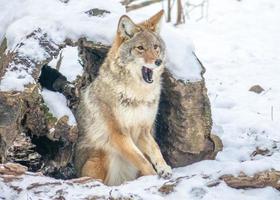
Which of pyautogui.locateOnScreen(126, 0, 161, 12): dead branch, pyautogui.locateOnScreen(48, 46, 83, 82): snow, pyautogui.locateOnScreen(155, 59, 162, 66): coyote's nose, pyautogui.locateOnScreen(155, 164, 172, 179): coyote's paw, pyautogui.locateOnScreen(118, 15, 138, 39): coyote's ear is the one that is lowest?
pyautogui.locateOnScreen(155, 164, 172, 179): coyote's paw

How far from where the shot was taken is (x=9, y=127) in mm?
6016

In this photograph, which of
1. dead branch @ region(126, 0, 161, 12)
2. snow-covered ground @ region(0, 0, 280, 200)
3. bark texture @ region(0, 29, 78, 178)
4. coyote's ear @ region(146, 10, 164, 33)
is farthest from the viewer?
dead branch @ region(126, 0, 161, 12)

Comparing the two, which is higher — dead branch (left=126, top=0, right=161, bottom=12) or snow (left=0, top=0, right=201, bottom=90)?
snow (left=0, top=0, right=201, bottom=90)

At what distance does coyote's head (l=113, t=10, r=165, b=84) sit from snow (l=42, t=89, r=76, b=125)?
0.81 metres

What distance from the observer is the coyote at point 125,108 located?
6898 millimetres

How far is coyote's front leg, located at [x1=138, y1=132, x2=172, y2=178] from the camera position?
694cm

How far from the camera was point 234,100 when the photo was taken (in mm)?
9586

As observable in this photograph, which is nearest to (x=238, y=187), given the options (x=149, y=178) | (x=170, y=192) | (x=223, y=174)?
(x=223, y=174)

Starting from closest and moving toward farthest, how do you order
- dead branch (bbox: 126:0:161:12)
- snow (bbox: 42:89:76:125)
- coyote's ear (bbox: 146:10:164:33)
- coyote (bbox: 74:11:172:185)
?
snow (bbox: 42:89:76:125)
coyote (bbox: 74:11:172:185)
coyote's ear (bbox: 146:10:164:33)
dead branch (bbox: 126:0:161:12)

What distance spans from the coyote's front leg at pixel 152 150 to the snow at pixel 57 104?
3.27 ft

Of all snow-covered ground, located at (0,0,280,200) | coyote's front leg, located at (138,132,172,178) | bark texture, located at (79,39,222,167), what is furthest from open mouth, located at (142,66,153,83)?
coyote's front leg, located at (138,132,172,178)

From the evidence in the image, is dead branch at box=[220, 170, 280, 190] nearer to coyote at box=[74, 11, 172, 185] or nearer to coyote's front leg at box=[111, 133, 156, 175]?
coyote at box=[74, 11, 172, 185]

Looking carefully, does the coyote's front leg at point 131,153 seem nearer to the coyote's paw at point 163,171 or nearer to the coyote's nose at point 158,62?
the coyote's paw at point 163,171

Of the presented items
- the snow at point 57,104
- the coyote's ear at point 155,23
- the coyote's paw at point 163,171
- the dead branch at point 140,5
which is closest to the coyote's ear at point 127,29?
the coyote's ear at point 155,23
